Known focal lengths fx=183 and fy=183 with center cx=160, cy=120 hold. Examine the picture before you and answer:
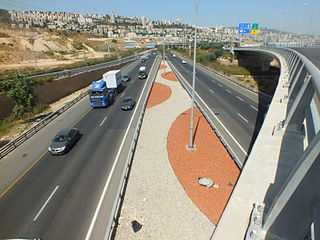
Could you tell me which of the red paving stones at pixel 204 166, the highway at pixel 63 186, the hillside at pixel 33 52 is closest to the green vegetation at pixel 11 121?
the highway at pixel 63 186

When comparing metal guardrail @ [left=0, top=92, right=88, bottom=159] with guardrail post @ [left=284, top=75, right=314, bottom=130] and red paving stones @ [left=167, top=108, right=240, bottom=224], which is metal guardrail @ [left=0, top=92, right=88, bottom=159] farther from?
guardrail post @ [left=284, top=75, right=314, bottom=130]

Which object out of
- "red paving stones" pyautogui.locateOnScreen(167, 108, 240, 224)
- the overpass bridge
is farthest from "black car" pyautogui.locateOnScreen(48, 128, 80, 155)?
the overpass bridge

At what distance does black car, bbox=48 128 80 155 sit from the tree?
10162mm

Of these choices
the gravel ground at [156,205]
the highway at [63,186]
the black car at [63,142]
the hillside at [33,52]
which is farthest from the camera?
the hillside at [33,52]

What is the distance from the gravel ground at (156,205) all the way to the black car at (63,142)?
648 centimetres

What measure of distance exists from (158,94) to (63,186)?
2524cm

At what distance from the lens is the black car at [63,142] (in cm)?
1664

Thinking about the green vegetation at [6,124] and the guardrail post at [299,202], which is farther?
the green vegetation at [6,124]

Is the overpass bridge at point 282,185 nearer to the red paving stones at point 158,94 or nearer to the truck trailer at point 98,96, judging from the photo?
the red paving stones at point 158,94

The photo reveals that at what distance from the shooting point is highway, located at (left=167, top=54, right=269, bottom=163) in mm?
18328

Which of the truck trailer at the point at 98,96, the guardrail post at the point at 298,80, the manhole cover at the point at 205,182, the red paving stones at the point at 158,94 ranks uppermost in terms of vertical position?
the guardrail post at the point at 298,80

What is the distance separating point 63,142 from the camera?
17.1 metres

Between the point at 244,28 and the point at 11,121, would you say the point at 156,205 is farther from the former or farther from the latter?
the point at 244,28

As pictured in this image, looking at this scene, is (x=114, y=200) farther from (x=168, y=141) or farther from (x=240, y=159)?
(x=240, y=159)
